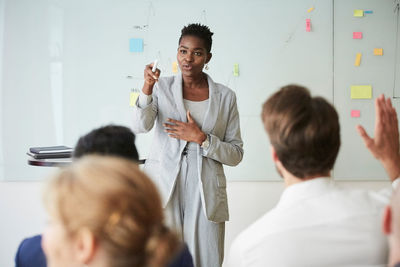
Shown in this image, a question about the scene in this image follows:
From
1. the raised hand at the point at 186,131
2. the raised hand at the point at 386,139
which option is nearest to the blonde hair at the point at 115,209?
the raised hand at the point at 386,139

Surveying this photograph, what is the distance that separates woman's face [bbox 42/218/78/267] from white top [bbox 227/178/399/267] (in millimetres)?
438

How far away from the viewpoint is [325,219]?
1.01 m

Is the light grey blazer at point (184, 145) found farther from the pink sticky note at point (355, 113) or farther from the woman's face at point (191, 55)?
the pink sticky note at point (355, 113)

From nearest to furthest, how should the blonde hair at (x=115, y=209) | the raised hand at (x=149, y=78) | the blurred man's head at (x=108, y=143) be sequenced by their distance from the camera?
the blonde hair at (x=115, y=209) → the blurred man's head at (x=108, y=143) → the raised hand at (x=149, y=78)

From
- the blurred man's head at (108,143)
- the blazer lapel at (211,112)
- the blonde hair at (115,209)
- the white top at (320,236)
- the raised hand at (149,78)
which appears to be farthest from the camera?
the blazer lapel at (211,112)

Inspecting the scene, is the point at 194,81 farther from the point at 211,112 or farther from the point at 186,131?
the point at 186,131

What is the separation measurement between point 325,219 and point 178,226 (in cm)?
119

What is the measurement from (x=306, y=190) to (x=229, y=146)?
106 centimetres

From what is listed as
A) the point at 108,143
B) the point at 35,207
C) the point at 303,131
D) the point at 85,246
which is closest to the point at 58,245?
the point at 85,246

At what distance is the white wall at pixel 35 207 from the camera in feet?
11.0

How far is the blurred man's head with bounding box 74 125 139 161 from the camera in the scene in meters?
1.25

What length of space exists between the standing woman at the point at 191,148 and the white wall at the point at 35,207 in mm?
1174

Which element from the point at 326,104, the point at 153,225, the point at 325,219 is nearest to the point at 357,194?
the point at 325,219

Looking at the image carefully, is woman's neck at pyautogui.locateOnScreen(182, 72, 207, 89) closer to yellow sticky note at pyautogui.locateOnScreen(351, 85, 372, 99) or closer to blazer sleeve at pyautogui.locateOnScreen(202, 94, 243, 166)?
blazer sleeve at pyautogui.locateOnScreen(202, 94, 243, 166)
